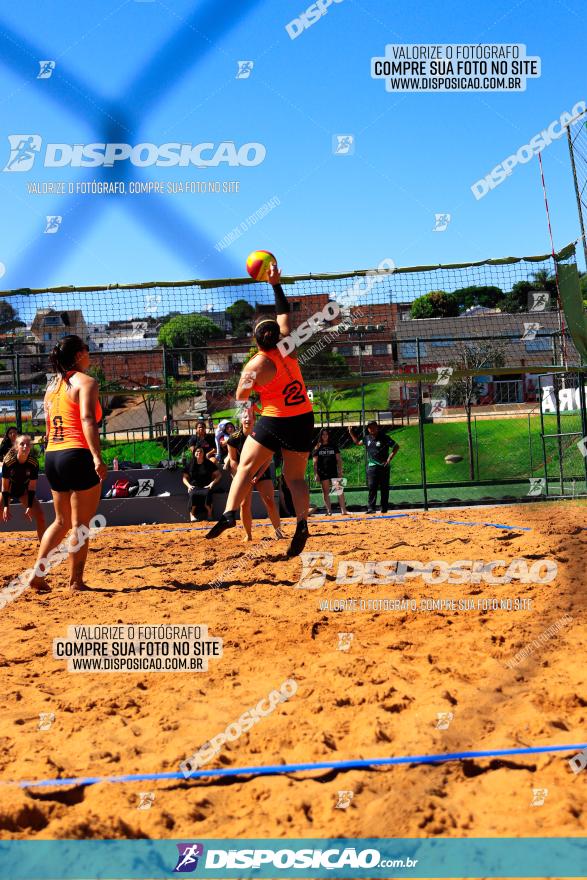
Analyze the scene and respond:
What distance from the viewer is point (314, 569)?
6516 mm

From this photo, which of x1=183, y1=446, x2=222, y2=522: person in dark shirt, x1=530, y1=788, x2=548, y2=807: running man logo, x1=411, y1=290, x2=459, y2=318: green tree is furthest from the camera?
x1=411, y1=290, x2=459, y2=318: green tree

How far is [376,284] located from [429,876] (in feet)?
39.9

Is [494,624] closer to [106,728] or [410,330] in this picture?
[106,728]

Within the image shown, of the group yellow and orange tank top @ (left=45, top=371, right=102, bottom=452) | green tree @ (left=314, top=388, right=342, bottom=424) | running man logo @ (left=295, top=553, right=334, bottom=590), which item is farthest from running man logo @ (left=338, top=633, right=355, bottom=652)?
green tree @ (left=314, top=388, right=342, bottom=424)

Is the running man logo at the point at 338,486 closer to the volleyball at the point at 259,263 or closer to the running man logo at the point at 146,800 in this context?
the volleyball at the point at 259,263

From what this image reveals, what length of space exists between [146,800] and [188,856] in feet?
1.20

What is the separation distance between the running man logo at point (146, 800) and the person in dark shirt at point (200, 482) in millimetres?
9171

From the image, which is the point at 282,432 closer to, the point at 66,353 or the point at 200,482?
the point at 66,353

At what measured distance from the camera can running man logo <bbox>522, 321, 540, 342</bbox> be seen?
14515mm

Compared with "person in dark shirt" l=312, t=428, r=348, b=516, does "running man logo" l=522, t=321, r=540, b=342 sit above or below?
A: above

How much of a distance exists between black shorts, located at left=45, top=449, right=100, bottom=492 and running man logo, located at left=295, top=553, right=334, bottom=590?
5.93ft

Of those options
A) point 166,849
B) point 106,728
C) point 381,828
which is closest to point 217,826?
point 166,849

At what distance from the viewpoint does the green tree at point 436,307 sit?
598 inches

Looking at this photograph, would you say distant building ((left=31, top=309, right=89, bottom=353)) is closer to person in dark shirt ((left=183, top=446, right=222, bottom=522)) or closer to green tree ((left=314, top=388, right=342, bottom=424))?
person in dark shirt ((left=183, top=446, right=222, bottom=522))
